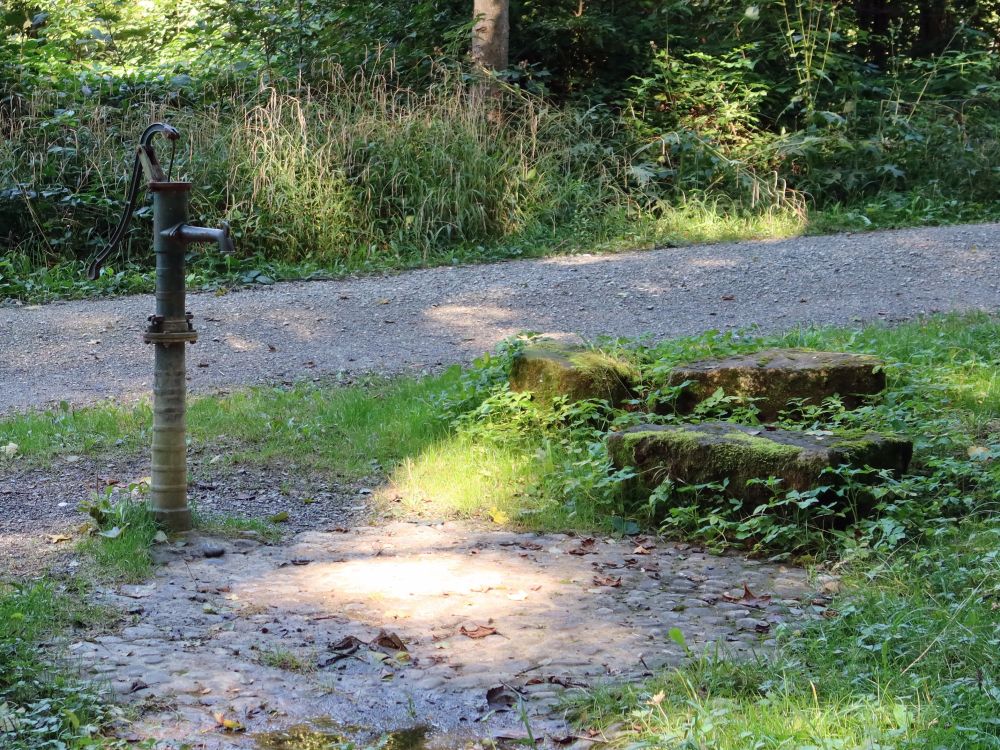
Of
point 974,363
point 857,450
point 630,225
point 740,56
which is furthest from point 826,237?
point 857,450

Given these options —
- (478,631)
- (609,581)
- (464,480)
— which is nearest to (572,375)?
(464,480)

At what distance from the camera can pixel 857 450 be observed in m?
4.22

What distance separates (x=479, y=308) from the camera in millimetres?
8812

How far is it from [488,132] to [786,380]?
725 centimetres

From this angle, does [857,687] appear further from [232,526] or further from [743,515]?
[232,526]

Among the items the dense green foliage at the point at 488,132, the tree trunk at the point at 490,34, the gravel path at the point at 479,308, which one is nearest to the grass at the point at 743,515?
the gravel path at the point at 479,308

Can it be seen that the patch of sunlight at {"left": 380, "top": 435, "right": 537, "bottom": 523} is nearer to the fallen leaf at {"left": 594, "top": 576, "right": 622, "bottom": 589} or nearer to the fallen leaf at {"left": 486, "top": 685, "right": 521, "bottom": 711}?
the fallen leaf at {"left": 594, "top": 576, "right": 622, "bottom": 589}

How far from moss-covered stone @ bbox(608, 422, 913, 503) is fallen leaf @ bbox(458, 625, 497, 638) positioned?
4.34 ft

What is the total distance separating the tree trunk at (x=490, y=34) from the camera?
1291 cm

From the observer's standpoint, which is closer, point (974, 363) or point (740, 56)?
point (974, 363)

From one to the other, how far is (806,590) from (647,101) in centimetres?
1055

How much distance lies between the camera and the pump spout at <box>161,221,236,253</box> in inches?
154

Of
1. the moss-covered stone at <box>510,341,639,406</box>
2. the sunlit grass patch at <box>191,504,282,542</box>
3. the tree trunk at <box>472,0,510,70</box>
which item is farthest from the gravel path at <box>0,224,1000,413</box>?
the tree trunk at <box>472,0,510,70</box>

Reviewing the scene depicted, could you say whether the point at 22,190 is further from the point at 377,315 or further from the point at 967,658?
the point at 967,658
